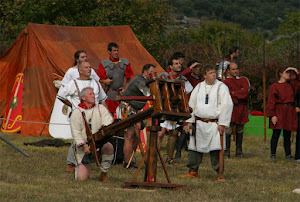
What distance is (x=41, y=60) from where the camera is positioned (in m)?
14.9

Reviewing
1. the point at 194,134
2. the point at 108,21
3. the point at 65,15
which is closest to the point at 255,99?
the point at 108,21

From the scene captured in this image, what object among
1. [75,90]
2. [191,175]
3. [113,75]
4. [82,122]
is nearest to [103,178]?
[82,122]

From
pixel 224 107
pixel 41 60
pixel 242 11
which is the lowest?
pixel 224 107

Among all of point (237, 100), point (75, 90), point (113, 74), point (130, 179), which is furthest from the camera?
point (237, 100)

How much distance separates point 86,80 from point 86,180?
153 centimetres

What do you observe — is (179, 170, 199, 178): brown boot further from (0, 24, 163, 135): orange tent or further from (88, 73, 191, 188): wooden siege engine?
(0, 24, 163, 135): orange tent

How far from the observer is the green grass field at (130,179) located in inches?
276

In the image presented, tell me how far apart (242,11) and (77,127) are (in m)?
85.6

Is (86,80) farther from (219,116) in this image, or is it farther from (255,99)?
(255,99)

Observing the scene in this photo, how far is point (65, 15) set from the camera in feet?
87.2

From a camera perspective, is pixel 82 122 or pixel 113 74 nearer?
pixel 82 122

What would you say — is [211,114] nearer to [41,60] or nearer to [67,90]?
[67,90]

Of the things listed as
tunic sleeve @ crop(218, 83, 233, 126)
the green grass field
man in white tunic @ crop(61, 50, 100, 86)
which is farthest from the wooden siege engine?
man in white tunic @ crop(61, 50, 100, 86)

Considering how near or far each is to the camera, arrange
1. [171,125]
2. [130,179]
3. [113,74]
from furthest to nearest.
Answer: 1. [113,74]
2. [171,125]
3. [130,179]
